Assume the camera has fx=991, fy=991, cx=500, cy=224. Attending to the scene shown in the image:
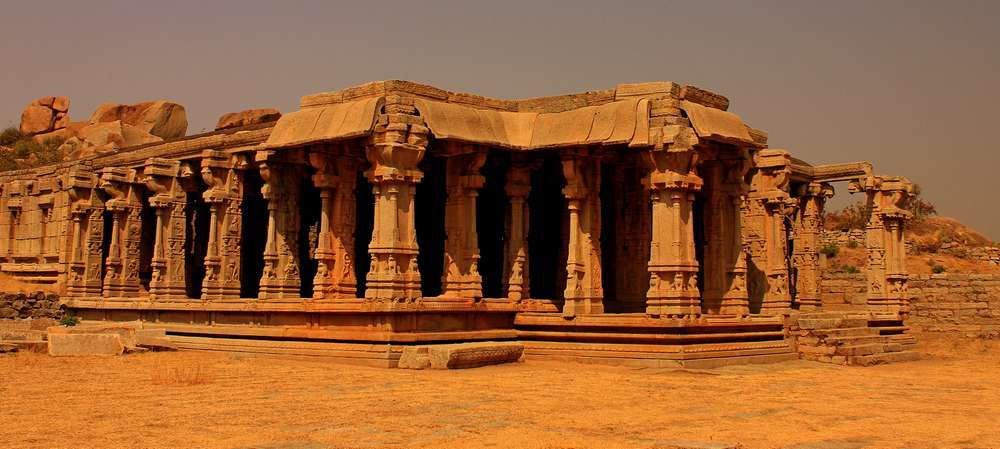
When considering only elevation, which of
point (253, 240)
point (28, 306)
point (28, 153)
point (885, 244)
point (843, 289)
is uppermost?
point (28, 153)

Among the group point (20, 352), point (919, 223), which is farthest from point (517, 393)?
point (919, 223)

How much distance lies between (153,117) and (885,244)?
3405 centimetres

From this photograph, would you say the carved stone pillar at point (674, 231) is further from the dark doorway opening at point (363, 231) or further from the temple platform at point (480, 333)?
the dark doorway opening at point (363, 231)

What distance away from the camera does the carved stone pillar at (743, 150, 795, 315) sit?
19688 mm

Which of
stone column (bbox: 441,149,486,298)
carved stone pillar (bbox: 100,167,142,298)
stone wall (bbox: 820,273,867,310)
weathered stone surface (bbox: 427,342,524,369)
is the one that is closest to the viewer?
weathered stone surface (bbox: 427,342,524,369)

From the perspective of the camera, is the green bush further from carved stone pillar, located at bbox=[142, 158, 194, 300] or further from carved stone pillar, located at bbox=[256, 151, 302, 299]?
carved stone pillar, located at bbox=[256, 151, 302, 299]

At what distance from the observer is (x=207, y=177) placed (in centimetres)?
2153

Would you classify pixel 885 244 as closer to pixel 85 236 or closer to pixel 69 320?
pixel 69 320

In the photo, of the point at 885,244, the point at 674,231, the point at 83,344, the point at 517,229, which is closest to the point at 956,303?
the point at 885,244

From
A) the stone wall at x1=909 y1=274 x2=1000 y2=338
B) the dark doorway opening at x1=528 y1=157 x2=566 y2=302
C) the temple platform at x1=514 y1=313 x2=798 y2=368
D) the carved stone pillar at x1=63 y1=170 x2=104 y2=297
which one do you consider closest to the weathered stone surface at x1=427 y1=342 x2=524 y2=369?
the temple platform at x1=514 y1=313 x2=798 y2=368

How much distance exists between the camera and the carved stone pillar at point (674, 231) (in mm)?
15656

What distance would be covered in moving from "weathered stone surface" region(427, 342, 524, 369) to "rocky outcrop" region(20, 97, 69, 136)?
44.3m

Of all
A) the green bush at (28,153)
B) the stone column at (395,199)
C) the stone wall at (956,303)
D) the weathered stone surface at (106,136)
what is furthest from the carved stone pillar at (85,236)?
the stone wall at (956,303)

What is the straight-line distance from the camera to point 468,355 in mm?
14633
